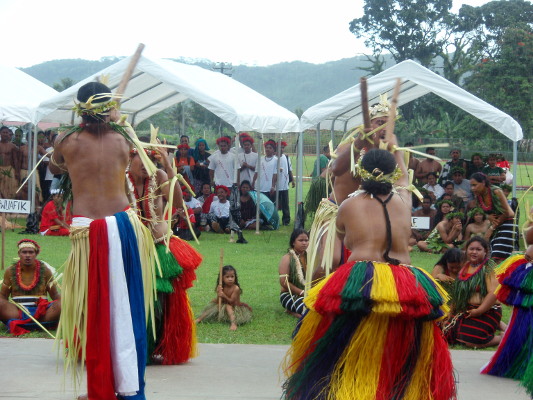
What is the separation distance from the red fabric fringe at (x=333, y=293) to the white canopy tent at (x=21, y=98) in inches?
377

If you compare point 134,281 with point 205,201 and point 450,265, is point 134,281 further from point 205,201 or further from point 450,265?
point 205,201

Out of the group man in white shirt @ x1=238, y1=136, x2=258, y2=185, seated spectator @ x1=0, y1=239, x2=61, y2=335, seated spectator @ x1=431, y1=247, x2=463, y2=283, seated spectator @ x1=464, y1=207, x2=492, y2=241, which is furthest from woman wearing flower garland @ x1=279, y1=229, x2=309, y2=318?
man in white shirt @ x1=238, y1=136, x2=258, y2=185

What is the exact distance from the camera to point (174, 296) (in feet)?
18.6

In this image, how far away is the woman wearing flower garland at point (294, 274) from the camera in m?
7.56

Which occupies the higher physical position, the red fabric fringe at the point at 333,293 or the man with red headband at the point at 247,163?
the man with red headband at the point at 247,163

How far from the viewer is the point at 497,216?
9.93 metres

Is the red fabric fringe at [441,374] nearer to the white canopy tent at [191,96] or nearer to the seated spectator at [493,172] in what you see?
the white canopy tent at [191,96]

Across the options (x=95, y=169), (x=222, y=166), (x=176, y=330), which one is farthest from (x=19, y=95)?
(x=95, y=169)

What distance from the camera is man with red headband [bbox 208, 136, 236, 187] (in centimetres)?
1497

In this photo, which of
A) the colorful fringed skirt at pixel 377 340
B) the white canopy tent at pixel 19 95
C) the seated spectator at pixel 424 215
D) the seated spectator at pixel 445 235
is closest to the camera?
the colorful fringed skirt at pixel 377 340

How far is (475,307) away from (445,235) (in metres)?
5.31

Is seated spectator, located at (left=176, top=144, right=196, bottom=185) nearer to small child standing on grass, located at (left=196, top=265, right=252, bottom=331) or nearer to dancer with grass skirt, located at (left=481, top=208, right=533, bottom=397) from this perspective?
small child standing on grass, located at (left=196, top=265, right=252, bottom=331)

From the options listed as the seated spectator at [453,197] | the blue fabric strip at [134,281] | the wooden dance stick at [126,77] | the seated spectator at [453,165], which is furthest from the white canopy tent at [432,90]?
the blue fabric strip at [134,281]

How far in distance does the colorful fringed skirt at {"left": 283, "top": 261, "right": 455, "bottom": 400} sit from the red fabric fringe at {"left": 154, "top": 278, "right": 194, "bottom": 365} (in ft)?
4.80
